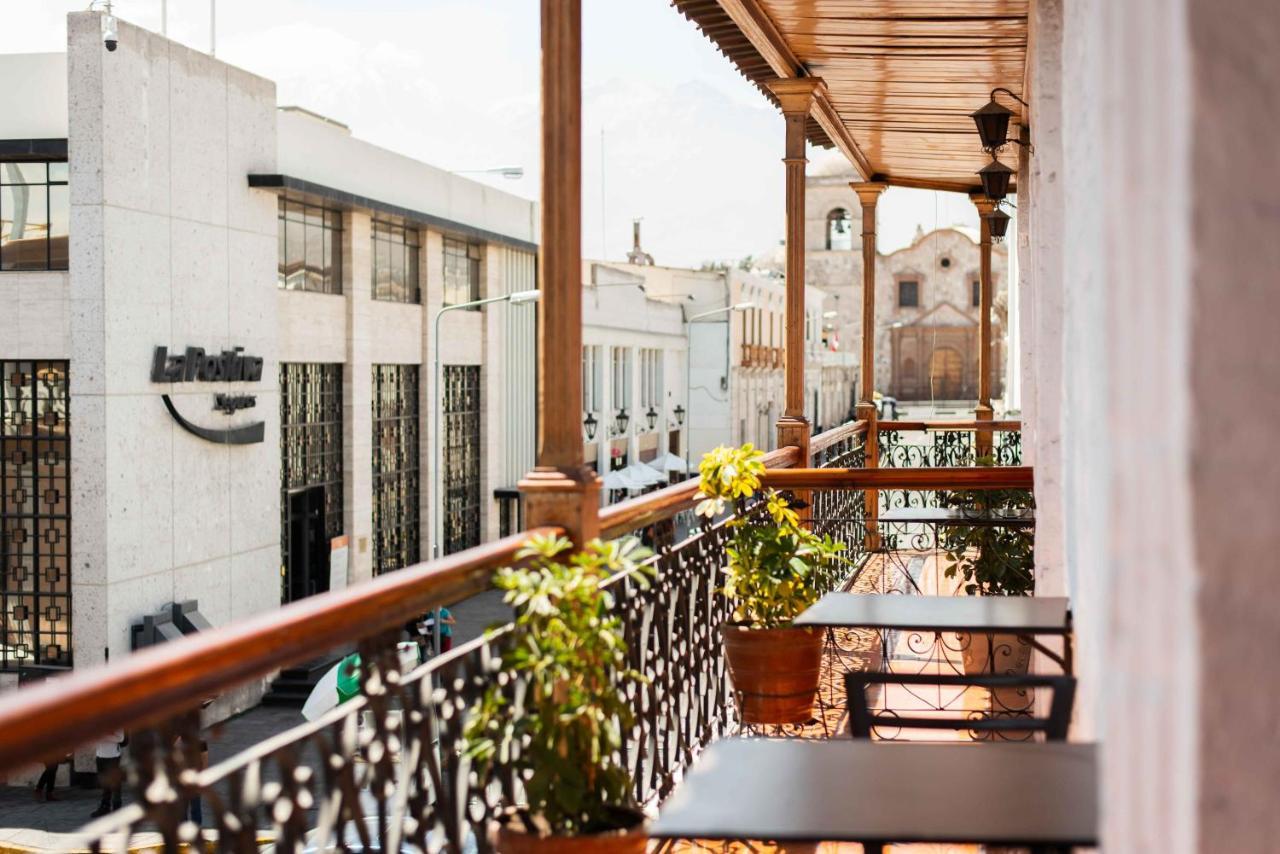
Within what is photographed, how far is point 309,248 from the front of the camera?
2152 cm

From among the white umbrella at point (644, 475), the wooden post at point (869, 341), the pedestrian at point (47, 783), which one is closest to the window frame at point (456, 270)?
the white umbrella at point (644, 475)

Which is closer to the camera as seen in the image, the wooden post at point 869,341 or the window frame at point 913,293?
the wooden post at point 869,341

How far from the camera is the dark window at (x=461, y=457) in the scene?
2628 cm

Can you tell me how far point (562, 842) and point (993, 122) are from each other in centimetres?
552

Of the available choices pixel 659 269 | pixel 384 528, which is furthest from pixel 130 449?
pixel 659 269

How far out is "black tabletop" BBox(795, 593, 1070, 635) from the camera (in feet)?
10.9

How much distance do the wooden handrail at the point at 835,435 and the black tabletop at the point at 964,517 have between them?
1350mm

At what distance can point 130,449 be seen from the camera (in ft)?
55.7

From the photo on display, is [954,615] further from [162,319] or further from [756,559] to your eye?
[162,319]

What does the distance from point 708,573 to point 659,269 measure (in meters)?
37.2

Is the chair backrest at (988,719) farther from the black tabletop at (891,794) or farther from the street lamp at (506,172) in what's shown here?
the street lamp at (506,172)

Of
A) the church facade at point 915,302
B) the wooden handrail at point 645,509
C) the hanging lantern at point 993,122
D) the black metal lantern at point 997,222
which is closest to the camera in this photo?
the wooden handrail at point 645,509

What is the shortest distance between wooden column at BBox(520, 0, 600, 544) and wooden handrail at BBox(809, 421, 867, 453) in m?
4.54

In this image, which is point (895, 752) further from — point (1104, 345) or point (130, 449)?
point (130, 449)
